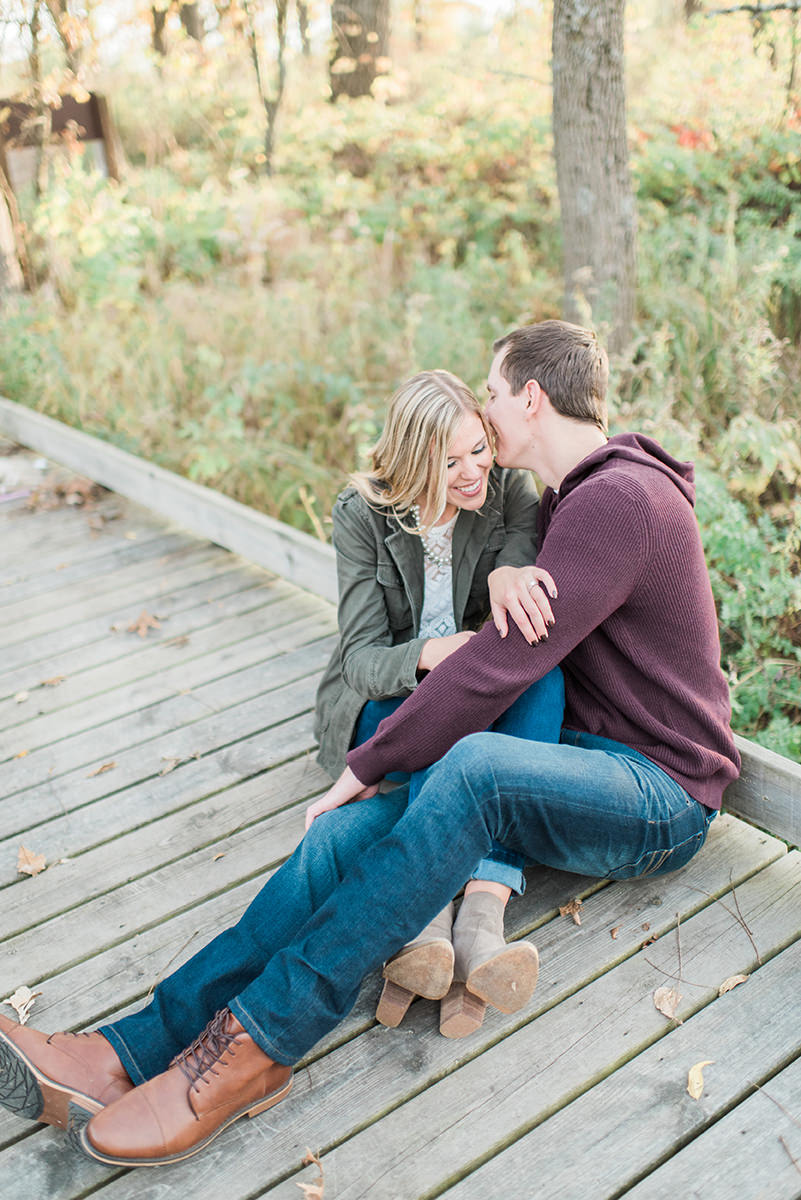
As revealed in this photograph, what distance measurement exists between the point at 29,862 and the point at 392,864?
1.22m

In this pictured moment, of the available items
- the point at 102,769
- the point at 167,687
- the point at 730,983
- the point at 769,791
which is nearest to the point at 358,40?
the point at 167,687

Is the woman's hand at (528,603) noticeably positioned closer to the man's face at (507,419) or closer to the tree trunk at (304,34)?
the man's face at (507,419)

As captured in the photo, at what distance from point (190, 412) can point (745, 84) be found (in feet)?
14.5

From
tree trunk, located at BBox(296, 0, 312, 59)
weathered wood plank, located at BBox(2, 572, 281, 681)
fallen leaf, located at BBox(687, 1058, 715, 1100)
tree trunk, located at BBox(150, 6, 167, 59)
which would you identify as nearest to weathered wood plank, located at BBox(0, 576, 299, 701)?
weathered wood plank, located at BBox(2, 572, 281, 681)

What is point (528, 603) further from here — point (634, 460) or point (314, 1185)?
point (314, 1185)

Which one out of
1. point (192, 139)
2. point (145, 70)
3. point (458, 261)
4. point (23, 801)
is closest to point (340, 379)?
point (23, 801)

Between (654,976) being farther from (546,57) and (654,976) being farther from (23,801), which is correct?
(546,57)

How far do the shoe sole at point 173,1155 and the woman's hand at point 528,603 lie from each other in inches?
39.8

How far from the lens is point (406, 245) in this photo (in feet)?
24.6

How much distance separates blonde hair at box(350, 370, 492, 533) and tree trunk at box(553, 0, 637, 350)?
72.2 inches

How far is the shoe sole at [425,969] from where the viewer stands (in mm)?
1967

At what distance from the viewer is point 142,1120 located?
1824 millimetres

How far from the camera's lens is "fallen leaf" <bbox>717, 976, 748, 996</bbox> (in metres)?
2.13

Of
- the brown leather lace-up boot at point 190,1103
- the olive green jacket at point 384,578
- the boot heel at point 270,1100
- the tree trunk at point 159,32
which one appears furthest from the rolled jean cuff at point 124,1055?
the tree trunk at point 159,32
